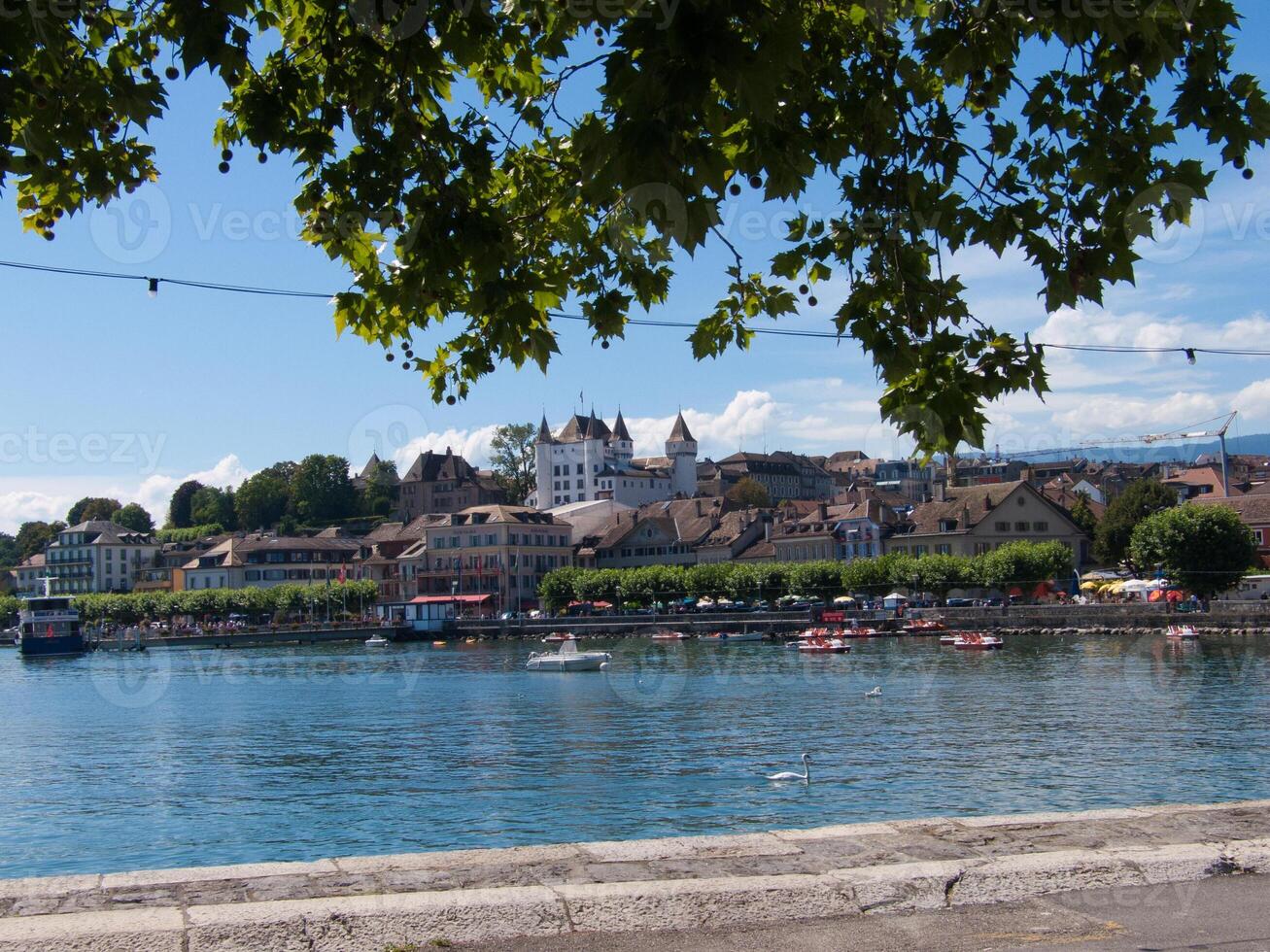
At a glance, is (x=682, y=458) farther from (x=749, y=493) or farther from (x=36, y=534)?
(x=36, y=534)

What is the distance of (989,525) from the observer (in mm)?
98125

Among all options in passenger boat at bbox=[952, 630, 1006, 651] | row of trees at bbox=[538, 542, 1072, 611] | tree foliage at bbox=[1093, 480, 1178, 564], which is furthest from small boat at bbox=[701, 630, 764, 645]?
tree foliage at bbox=[1093, 480, 1178, 564]

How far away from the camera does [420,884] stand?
578 cm

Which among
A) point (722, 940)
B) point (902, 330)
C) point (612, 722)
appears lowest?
point (612, 722)

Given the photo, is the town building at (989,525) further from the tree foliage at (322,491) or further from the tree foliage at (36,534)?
the tree foliage at (36,534)

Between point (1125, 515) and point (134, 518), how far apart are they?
145m

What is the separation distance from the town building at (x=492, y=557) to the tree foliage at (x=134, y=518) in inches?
2984

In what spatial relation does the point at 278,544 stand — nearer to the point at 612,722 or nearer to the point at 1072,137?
the point at 612,722

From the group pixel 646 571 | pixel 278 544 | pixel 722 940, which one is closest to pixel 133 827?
pixel 722 940

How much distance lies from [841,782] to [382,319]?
17910mm

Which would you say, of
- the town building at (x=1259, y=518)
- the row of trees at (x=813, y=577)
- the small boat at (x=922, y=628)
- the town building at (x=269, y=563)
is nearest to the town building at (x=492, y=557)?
the row of trees at (x=813, y=577)

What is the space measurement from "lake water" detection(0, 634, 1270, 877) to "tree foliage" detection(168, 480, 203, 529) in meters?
137

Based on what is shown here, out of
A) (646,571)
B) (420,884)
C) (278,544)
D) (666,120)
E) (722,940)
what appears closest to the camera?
(666,120)

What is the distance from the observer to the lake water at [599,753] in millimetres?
20094
